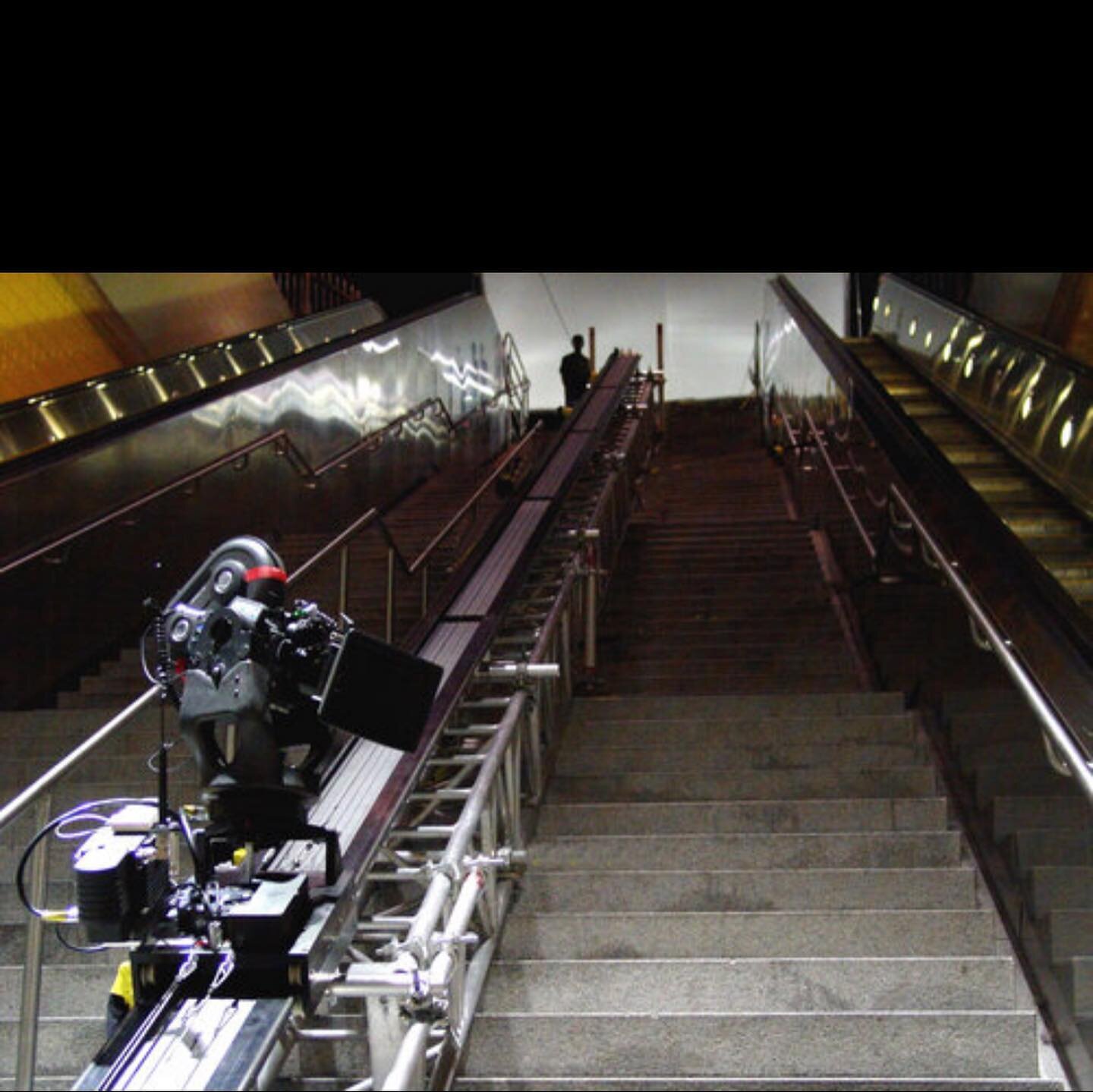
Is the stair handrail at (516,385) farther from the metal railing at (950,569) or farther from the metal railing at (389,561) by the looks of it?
the metal railing at (389,561)

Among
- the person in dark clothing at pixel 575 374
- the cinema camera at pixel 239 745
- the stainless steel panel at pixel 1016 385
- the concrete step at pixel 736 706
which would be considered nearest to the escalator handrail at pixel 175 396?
the person in dark clothing at pixel 575 374

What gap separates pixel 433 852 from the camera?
4105mm

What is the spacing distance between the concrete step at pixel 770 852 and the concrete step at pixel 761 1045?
3.44ft

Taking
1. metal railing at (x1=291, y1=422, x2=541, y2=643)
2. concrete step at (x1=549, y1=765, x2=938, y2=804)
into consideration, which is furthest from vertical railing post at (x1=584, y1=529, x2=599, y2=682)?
concrete step at (x1=549, y1=765, x2=938, y2=804)

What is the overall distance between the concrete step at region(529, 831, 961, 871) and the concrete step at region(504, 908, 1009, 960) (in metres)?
0.42

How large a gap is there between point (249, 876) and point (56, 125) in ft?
13.9

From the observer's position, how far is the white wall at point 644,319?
2006 cm

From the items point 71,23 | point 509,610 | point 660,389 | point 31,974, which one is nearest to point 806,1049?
point 31,974

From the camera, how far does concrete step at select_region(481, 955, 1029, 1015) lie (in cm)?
373

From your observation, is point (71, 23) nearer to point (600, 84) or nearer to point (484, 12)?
point (484, 12)

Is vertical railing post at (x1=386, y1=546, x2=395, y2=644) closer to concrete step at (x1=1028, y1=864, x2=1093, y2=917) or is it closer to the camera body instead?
the camera body

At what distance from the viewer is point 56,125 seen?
6203mm

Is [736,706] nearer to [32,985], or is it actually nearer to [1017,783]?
[1017,783]

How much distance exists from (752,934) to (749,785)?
3.72 feet
